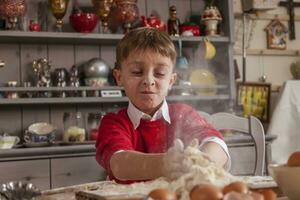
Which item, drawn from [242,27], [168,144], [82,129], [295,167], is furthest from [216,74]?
[295,167]

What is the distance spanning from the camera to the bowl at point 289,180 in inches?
35.0

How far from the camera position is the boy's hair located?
1392mm

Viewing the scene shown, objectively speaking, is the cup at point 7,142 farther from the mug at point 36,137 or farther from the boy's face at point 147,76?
the boy's face at point 147,76

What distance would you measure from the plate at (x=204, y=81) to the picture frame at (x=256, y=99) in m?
0.34

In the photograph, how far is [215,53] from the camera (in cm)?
336

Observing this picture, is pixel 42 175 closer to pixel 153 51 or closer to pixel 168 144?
pixel 168 144

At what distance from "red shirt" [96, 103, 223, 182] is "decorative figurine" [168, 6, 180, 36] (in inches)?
66.4

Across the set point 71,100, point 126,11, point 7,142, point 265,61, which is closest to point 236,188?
point 7,142

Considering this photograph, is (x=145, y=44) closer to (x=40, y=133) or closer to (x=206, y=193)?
(x=206, y=193)

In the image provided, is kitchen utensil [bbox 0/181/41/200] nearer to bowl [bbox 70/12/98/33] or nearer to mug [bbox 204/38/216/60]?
bowl [bbox 70/12/98/33]

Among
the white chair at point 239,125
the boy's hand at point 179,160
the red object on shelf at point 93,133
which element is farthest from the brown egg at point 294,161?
the red object on shelf at point 93,133

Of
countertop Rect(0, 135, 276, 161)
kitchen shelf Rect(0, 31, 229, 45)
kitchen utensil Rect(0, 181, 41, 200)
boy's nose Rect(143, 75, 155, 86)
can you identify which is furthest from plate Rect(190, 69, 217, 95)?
kitchen utensil Rect(0, 181, 41, 200)

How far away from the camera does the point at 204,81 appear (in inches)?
126

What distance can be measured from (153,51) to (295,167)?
59 centimetres
